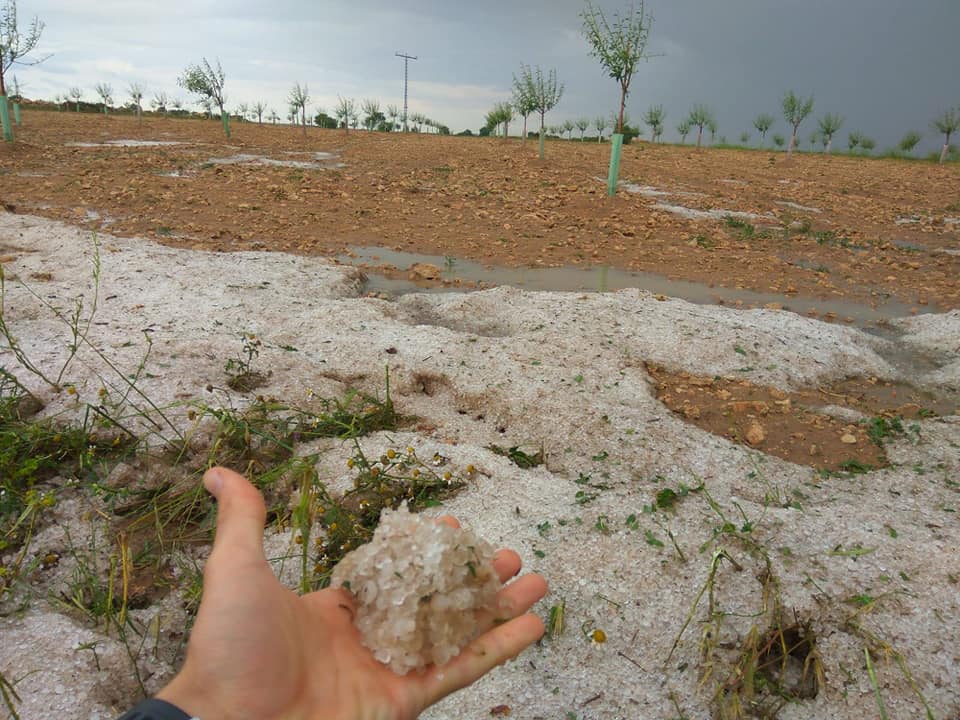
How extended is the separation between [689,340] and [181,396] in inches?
144

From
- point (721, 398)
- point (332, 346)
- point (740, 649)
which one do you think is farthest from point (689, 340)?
point (740, 649)

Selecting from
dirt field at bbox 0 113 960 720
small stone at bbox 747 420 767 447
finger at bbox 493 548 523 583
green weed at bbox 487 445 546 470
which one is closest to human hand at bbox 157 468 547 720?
finger at bbox 493 548 523 583

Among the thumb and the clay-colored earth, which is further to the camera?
the clay-colored earth

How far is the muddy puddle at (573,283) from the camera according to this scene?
6.26 m

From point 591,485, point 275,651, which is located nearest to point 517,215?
point 591,485

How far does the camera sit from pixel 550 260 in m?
7.78

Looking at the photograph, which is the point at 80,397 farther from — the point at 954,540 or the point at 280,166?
the point at 280,166

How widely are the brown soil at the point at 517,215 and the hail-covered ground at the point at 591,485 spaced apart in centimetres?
209

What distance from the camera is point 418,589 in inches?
62.0

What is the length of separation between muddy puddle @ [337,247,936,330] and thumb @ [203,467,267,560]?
476 centimetres

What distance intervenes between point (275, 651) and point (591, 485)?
73.9 inches

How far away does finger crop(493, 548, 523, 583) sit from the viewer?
1846 mm

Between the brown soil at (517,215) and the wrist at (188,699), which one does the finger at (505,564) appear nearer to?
the wrist at (188,699)

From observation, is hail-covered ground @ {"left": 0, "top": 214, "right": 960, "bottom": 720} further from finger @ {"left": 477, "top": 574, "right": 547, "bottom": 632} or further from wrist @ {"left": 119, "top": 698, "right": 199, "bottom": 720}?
wrist @ {"left": 119, "top": 698, "right": 199, "bottom": 720}
